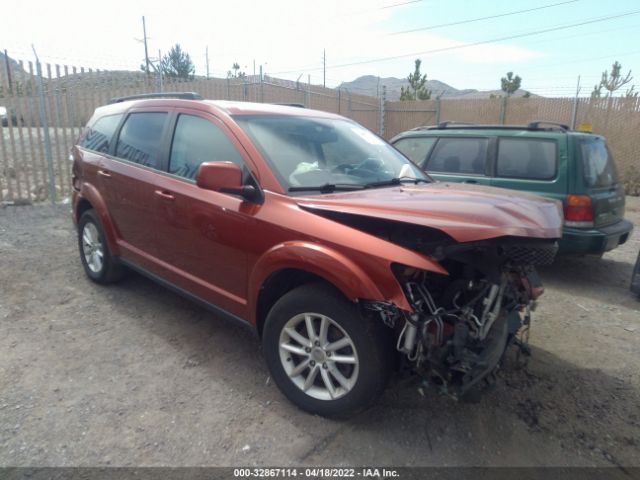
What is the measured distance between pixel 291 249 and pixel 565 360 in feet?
7.75

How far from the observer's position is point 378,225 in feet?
8.20

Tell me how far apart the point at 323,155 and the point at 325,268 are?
1138 mm

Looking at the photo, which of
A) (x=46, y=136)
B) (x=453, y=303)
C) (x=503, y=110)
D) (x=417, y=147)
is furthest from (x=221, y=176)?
(x=503, y=110)

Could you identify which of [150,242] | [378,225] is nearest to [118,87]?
[150,242]

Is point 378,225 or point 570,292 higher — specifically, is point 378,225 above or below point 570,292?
above

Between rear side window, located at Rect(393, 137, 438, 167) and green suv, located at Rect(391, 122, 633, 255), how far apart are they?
0.03 m

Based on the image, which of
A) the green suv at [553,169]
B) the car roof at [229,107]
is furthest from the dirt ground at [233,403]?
the car roof at [229,107]

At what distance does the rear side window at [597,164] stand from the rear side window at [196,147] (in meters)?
3.90

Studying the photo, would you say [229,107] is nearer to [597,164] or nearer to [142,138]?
[142,138]

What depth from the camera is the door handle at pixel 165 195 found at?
11.4 ft

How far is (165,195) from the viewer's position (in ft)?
11.6

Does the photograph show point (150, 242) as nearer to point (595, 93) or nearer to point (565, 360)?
point (565, 360)

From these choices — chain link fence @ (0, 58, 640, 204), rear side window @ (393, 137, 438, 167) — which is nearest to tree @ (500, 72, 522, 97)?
chain link fence @ (0, 58, 640, 204)

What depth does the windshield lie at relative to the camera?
3072 millimetres
